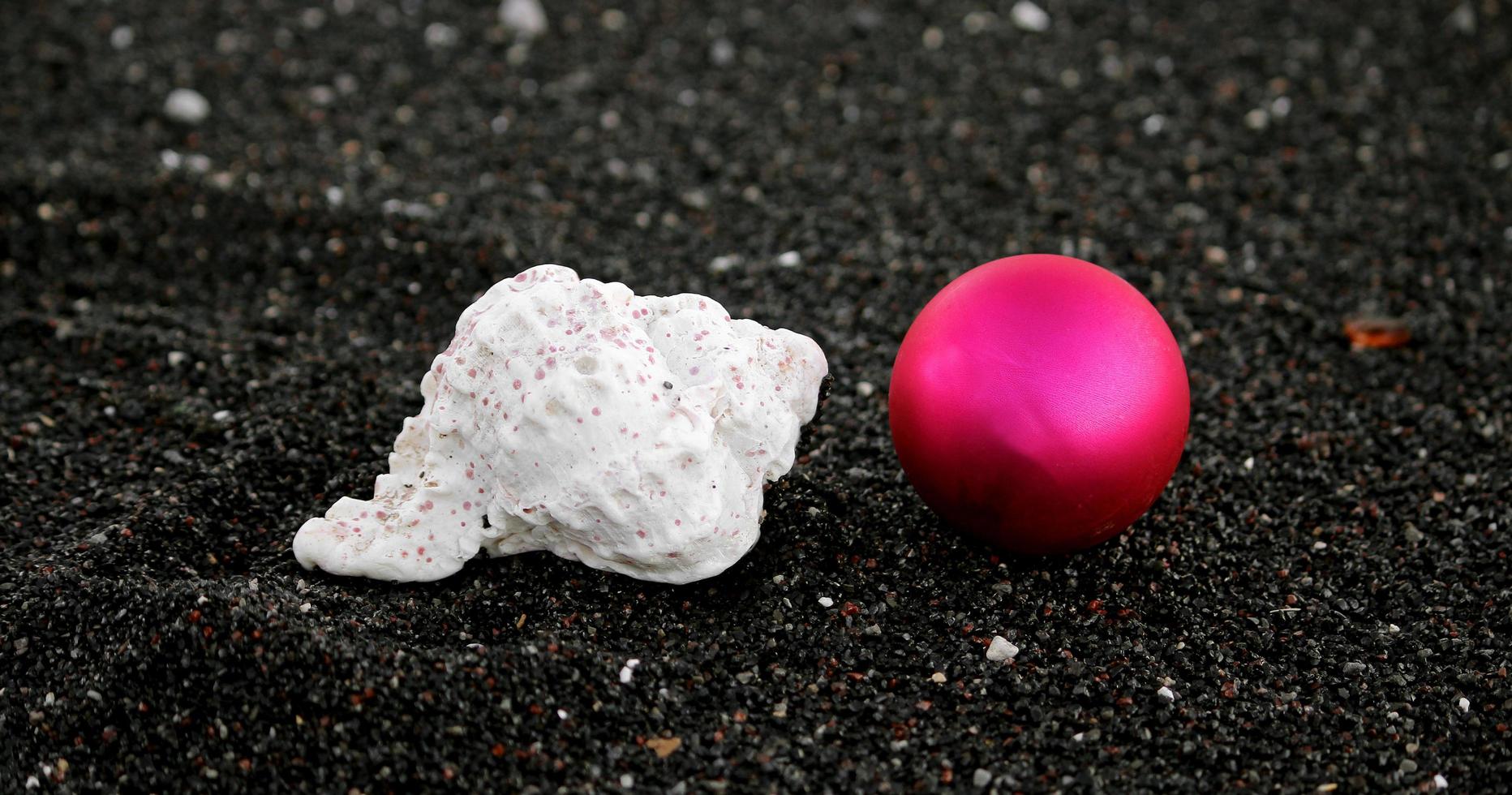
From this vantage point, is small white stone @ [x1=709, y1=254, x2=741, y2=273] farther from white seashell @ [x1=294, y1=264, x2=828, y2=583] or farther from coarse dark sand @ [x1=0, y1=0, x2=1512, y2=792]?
white seashell @ [x1=294, y1=264, x2=828, y2=583]

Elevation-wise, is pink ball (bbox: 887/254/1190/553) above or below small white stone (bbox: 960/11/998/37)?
above

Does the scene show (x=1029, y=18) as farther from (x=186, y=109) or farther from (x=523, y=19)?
(x=186, y=109)

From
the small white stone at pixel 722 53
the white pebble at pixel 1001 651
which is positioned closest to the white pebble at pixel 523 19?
the small white stone at pixel 722 53

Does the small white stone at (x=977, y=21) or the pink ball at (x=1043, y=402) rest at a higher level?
the pink ball at (x=1043, y=402)

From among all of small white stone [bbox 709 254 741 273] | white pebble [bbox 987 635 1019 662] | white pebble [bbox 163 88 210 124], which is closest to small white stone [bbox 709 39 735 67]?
small white stone [bbox 709 254 741 273]

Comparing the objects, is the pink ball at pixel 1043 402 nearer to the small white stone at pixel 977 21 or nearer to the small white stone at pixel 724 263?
the small white stone at pixel 724 263

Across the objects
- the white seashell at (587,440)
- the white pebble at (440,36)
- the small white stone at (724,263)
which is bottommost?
the small white stone at (724,263)
